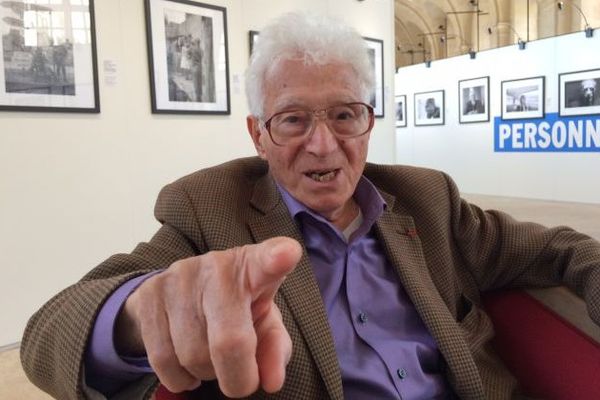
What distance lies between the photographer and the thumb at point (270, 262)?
554mm

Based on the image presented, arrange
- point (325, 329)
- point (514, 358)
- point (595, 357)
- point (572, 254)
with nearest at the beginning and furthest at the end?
point (325, 329), point (595, 357), point (572, 254), point (514, 358)

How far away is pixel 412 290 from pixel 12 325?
8.90 feet

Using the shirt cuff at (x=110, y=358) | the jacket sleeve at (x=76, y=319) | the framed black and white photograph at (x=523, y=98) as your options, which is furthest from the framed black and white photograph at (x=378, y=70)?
the framed black and white photograph at (x=523, y=98)

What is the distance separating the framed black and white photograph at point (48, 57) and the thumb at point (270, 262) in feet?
9.77

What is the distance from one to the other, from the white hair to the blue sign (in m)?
7.91

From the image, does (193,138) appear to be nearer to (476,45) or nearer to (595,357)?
(595,357)

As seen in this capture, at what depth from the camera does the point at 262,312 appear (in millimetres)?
643

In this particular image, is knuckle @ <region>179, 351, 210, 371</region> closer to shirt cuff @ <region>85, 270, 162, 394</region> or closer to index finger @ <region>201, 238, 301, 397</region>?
index finger @ <region>201, 238, 301, 397</region>

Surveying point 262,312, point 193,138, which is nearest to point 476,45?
point 193,138

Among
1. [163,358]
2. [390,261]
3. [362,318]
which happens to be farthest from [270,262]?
[390,261]

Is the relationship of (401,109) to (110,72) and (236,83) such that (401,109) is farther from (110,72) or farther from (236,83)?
(110,72)

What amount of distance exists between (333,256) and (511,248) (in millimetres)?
589

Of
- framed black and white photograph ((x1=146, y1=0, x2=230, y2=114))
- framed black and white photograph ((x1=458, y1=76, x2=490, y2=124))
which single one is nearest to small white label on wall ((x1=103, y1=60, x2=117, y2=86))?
framed black and white photograph ((x1=146, y1=0, x2=230, y2=114))

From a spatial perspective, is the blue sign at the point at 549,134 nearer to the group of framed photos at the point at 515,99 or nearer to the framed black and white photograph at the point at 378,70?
the group of framed photos at the point at 515,99
